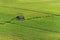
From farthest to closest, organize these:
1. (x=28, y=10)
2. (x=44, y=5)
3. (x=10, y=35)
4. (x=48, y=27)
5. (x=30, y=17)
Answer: (x=44, y=5) → (x=28, y=10) → (x=30, y=17) → (x=48, y=27) → (x=10, y=35)

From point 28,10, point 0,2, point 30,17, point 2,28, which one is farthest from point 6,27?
point 0,2

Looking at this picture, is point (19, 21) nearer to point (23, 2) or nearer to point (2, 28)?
point (2, 28)

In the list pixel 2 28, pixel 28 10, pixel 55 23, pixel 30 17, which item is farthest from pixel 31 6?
pixel 2 28

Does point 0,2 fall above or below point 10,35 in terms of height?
above

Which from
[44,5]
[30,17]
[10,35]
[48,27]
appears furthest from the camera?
[44,5]

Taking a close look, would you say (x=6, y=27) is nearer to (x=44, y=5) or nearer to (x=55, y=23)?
Result: (x=55, y=23)

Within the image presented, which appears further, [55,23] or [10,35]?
[55,23]
